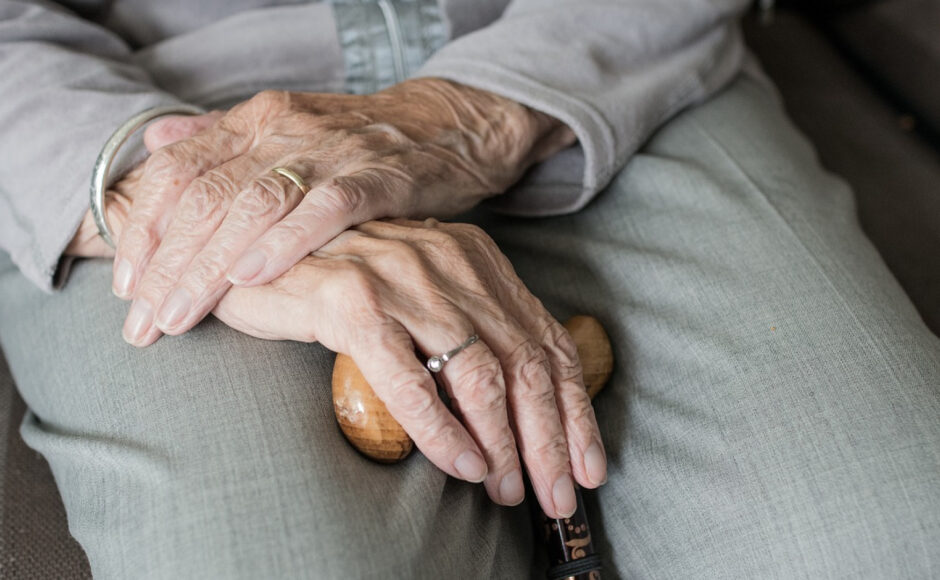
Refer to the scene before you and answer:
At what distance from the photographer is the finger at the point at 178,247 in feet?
2.07

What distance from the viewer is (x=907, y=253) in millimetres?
1037

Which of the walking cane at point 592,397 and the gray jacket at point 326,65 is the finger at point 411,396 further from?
the gray jacket at point 326,65

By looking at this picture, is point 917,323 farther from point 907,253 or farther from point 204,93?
point 204,93

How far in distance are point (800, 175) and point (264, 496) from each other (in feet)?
2.27

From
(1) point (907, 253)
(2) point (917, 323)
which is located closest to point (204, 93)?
(2) point (917, 323)

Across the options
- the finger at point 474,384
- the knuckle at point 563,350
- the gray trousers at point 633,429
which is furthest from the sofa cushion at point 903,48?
the finger at point 474,384

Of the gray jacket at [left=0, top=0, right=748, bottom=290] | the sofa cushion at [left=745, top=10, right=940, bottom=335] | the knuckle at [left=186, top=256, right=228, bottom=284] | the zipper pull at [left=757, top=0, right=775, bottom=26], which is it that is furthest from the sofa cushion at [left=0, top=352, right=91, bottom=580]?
the zipper pull at [left=757, top=0, right=775, bottom=26]

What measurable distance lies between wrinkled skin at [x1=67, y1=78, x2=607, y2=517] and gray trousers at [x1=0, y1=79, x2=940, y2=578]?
0.05 meters

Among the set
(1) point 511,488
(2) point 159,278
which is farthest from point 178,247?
(1) point 511,488

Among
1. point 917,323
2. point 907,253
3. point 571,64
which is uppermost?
point 571,64

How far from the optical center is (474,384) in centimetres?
59

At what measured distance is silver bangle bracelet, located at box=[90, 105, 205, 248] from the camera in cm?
71

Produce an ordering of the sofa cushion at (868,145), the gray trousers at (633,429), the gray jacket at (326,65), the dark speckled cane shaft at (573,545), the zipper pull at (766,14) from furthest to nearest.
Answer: the zipper pull at (766,14), the sofa cushion at (868,145), the gray jacket at (326,65), the dark speckled cane shaft at (573,545), the gray trousers at (633,429)

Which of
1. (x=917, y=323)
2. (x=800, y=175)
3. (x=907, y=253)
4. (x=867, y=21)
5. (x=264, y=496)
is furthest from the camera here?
(x=867, y=21)
